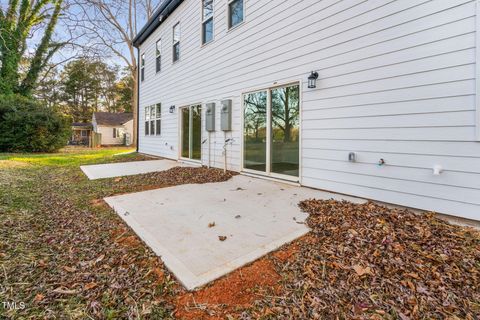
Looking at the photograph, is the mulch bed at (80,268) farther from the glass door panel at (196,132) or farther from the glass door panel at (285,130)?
the glass door panel at (196,132)

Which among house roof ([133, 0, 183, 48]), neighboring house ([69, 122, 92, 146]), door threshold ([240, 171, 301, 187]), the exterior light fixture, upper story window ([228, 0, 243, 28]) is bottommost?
door threshold ([240, 171, 301, 187])

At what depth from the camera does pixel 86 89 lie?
30828 mm

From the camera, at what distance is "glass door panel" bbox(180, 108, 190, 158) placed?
8.12m

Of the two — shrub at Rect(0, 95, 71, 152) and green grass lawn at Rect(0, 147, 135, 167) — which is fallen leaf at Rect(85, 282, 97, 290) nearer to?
green grass lawn at Rect(0, 147, 135, 167)

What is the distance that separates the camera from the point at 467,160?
8.94ft

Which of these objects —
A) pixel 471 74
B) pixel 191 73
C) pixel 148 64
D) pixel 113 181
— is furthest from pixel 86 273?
pixel 148 64

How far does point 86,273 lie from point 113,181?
373 cm

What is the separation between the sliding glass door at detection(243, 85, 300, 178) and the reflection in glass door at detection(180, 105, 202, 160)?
218cm

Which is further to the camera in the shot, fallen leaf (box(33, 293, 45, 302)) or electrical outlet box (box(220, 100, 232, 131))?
electrical outlet box (box(220, 100, 232, 131))

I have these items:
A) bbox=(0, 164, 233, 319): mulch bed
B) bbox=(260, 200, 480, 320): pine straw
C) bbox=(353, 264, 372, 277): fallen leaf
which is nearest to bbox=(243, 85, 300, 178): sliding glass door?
bbox=(260, 200, 480, 320): pine straw

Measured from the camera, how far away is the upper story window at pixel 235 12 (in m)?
5.97

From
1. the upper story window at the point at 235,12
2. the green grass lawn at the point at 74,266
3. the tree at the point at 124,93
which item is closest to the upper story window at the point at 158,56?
the upper story window at the point at 235,12

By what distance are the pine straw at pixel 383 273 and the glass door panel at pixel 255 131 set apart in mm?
2911

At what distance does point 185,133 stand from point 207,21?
343cm
